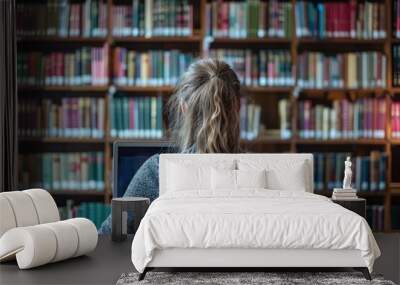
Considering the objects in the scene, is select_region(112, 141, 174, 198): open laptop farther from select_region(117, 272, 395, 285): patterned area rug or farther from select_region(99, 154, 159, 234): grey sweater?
select_region(117, 272, 395, 285): patterned area rug

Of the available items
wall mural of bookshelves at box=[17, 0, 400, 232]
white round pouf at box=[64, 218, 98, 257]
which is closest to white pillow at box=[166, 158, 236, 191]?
white round pouf at box=[64, 218, 98, 257]

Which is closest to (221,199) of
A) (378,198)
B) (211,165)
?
(211,165)

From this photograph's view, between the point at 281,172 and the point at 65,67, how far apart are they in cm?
291

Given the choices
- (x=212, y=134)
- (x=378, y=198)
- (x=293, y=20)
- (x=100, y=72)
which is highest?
(x=293, y=20)

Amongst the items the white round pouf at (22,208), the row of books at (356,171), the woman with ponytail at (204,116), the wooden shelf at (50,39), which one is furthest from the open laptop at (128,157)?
the row of books at (356,171)

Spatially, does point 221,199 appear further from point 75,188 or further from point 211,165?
point 75,188

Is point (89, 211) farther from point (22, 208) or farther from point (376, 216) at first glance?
point (22, 208)

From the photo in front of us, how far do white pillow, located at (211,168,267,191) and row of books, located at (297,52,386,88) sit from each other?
2.65 metres

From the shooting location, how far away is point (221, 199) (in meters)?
2.68

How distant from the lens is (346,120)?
18.6 feet

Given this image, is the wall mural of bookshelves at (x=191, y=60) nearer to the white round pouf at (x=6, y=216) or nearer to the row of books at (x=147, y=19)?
the row of books at (x=147, y=19)

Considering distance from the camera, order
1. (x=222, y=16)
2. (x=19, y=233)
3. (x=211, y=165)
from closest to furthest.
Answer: (x=19, y=233)
(x=211, y=165)
(x=222, y=16)

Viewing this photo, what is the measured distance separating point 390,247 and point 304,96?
2.89 m

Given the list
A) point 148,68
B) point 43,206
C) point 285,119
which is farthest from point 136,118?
point 43,206
